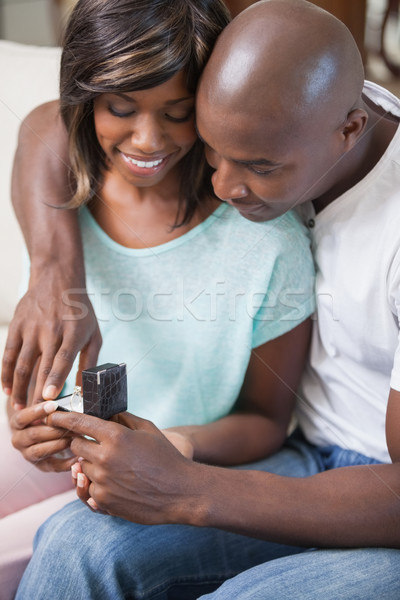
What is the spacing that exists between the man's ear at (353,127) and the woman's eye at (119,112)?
0.27 metres

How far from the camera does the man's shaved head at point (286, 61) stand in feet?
2.51

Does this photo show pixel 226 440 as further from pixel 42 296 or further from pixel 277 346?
pixel 42 296

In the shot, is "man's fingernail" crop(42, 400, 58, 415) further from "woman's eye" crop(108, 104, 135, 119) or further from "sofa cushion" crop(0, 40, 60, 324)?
"sofa cushion" crop(0, 40, 60, 324)

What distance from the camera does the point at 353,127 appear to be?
841 mm

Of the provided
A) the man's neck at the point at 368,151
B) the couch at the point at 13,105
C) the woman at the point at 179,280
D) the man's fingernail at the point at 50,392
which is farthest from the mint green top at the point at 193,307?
the couch at the point at 13,105

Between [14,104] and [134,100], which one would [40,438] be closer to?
[134,100]

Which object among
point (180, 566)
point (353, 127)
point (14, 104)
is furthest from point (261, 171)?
point (14, 104)

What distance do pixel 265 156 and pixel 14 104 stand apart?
770mm

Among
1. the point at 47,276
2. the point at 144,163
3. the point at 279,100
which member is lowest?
the point at 47,276

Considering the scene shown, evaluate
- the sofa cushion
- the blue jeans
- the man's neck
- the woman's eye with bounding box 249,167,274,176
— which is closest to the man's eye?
the woman's eye with bounding box 249,167,274,176

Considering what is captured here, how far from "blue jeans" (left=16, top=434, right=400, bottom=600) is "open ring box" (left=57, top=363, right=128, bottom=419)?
0.16 metres

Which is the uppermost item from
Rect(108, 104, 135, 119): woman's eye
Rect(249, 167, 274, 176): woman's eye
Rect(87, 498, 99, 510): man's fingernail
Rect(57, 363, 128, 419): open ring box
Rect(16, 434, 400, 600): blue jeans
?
Rect(108, 104, 135, 119): woman's eye

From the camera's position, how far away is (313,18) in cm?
78

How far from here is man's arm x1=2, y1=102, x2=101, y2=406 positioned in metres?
0.94
